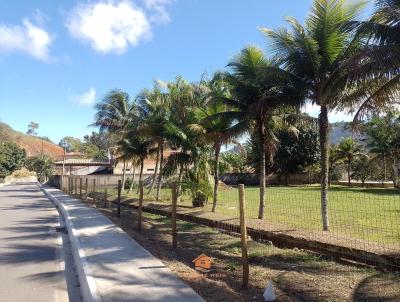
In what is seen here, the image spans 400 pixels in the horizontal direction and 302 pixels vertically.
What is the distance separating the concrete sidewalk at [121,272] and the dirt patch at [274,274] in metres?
0.30

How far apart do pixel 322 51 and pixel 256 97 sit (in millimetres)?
3365

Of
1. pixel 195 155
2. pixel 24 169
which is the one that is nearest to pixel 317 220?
pixel 195 155

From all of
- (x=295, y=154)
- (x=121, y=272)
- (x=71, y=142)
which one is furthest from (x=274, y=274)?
(x=71, y=142)

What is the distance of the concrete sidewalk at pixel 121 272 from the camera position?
6.46 m

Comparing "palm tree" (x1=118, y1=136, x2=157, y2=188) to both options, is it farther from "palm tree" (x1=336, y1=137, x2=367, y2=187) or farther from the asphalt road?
"palm tree" (x1=336, y1=137, x2=367, y2=187)

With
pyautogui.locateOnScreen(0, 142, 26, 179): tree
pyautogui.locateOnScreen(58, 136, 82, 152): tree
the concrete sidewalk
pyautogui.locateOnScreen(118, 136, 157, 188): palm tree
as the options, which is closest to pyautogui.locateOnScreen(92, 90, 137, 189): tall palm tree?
pyautogui.locateOnScreen(118, 136, 157, 188): palm tree

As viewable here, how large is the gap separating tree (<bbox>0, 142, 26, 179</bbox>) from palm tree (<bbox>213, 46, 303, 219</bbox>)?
251 feet

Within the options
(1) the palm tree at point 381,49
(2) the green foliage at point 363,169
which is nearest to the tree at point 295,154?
(2) the green foliage at point 363,169

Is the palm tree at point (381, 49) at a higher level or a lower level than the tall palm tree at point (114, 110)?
lower

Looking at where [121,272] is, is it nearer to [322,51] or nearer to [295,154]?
[322,51]

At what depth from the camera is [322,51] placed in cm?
1145

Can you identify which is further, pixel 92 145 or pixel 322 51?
pixel 92 145

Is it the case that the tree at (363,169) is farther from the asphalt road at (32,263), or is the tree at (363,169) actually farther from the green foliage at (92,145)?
the green foliage at (92,145)

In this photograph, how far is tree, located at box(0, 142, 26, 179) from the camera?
286ft
